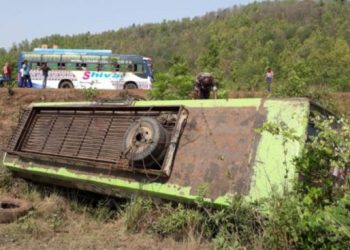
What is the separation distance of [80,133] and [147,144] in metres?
1.57

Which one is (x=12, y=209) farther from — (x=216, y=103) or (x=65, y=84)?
(x=65, y=84)

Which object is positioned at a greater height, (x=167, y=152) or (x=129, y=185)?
(x=167, y=152)

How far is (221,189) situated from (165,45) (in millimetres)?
87818

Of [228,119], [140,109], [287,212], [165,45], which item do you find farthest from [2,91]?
[165,45]

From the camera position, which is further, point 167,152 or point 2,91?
point 2,91

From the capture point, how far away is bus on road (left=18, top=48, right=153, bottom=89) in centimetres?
2648

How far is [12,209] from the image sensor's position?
5.65 m

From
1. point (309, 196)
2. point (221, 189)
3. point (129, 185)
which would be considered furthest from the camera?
point (129, 185)

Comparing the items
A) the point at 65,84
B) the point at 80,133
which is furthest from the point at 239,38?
the point at 80,133

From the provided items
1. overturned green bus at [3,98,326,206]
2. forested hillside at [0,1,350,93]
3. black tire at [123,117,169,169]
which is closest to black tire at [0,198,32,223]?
overturned green bus at [3,98,326,206]

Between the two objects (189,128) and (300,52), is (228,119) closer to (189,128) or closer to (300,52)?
(189,128)

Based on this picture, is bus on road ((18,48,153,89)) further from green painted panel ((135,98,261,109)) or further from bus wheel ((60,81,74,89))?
green painted panel ((135,98,261,109))

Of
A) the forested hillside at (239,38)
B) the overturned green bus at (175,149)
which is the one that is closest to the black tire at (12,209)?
the overturned green bus at (175,149)

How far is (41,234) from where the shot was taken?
504 cm
